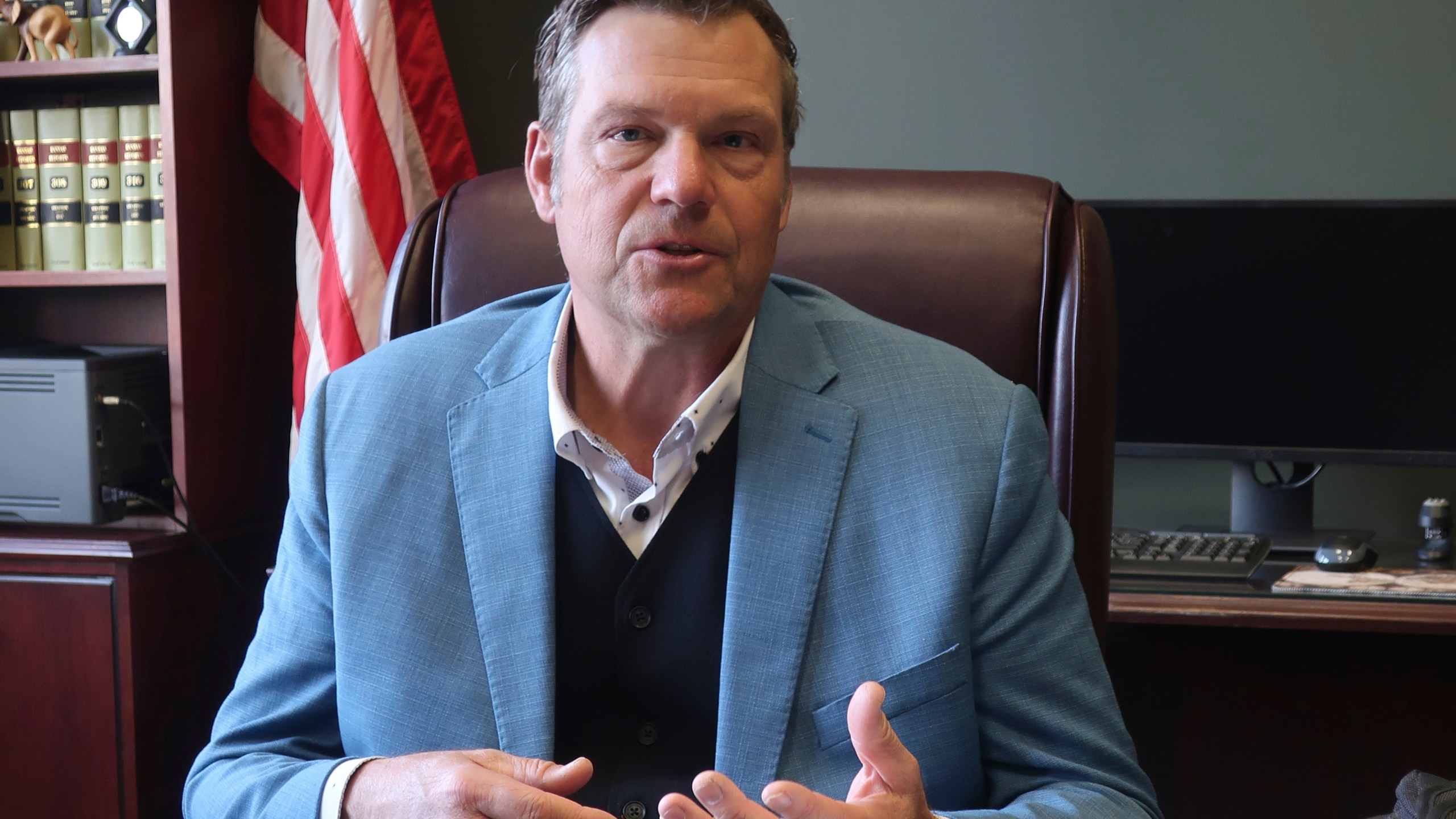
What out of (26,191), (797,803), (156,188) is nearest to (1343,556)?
(797,803)

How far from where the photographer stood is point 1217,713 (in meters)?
1.75

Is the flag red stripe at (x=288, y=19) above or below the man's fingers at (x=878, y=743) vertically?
above

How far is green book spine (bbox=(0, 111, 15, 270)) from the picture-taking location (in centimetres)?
224

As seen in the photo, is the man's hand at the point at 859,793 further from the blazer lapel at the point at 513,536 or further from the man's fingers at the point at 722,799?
the blazer lapel at the point at 513,536

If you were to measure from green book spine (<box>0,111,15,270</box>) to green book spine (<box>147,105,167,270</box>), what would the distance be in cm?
28

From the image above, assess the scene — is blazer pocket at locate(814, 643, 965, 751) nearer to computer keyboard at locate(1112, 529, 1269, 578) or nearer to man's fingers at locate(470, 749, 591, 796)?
man's fingers at locate(470, 749, 591, 796)

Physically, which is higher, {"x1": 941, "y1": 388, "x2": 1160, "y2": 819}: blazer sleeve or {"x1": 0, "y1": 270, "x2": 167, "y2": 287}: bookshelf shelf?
{"x1": 0, "y1": 270, "x2": 167, "y2": 287}: bookshelf shelf

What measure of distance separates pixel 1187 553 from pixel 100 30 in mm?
2076

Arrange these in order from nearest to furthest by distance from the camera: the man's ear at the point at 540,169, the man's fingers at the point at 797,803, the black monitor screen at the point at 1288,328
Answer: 1. the man's fingers at the point at 797,803
2. the man's ear at the point at 540,169
3. the black monitor screen at the point at 1288,328

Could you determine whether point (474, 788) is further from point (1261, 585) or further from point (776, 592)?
point (1261, 585)

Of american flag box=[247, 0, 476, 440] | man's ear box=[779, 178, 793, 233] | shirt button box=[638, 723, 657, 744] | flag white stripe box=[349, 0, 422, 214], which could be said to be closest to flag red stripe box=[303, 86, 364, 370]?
american flag box=[247, 0, 476, 440]

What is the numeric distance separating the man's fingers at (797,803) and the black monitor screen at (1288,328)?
4.53 feet

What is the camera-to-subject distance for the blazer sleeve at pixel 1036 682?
98 cm

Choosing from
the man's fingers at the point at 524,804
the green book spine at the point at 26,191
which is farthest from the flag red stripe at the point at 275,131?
the man's fingers at the point at 524,804
